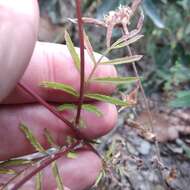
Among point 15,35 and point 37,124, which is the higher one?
point 15,35

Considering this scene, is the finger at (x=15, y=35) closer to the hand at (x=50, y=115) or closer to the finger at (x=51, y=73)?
the hand at (x=50, y=115)

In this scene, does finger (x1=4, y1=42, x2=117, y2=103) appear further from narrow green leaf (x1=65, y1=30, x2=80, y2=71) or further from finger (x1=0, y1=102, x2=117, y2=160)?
narrow green leaf (x1=65, y1=30, x2=80, y2=71)

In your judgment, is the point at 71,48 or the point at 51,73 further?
the point at 51,73

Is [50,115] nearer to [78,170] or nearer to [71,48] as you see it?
[78,170]

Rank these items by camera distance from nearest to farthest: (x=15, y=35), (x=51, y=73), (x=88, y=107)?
(x=15, y=35) < (x=88, y=107) < (x=51, y=73)

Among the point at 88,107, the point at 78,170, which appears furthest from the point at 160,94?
the point at 88,107

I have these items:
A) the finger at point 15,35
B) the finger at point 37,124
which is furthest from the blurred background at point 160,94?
the finger at point 15,35

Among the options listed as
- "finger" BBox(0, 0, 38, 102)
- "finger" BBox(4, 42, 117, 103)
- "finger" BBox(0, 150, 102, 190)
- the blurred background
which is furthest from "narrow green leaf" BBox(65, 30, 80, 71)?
the blurred background
